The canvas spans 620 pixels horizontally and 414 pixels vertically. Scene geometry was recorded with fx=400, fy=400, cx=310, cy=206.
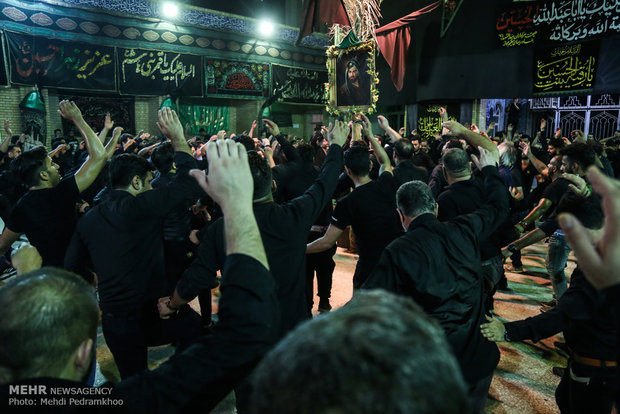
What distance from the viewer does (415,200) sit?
2158mm

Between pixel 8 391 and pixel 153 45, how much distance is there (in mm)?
15558

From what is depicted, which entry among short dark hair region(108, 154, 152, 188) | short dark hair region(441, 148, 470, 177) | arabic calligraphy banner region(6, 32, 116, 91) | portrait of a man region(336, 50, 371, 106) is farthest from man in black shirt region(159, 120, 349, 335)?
arabic calligraphy banner region(6, 32, 116, 91)

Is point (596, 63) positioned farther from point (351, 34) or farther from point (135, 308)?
point (135, 308)

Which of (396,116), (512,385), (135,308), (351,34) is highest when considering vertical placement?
(351,34)

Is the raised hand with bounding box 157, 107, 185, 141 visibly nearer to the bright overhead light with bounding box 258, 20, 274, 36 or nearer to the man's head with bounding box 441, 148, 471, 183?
the man's head with bounding box 441, 148, 471, 183

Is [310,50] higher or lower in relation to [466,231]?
higher

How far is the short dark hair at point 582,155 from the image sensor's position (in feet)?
12.4

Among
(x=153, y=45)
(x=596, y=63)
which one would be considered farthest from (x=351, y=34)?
(x=153, y=45)

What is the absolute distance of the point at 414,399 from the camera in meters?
0.55

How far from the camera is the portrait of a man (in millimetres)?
11836

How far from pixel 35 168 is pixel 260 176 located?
175cm

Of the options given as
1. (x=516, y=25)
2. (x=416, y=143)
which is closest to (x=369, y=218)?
(x=416, y=143)

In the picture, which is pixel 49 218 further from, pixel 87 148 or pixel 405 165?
pixel 405 165

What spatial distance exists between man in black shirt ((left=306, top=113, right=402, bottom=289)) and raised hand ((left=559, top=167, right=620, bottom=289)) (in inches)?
91.8
